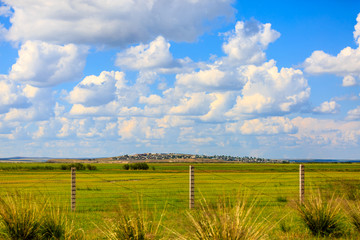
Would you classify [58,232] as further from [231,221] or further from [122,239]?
[231,221]

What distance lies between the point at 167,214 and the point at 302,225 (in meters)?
4.83

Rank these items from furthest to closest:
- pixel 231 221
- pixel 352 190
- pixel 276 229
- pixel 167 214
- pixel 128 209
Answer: pixel 352 190
pixel 167 214
pixel 276 229
pixel 128 209
pixel 231 221

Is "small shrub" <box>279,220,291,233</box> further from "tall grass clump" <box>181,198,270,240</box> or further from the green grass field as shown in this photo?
"tall grass clump" <box>181,198,270,240</box>

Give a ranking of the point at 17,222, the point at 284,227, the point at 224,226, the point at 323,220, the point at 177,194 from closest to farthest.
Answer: the point at 224,226, the point at 17,222, the point at 323,220, the point at 284,227, the point at 177,194

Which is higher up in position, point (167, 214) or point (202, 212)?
point (202, 212)

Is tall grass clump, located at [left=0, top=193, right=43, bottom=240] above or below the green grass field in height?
above

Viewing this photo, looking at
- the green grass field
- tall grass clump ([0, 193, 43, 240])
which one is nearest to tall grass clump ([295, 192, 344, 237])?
the green grass field

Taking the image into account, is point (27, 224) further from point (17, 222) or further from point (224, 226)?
point (224, 226)

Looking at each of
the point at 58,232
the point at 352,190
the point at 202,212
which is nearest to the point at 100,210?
the point at 58,232

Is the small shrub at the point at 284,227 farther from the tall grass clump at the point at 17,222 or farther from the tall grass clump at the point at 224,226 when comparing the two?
the tall grass clump at the point at 17,222

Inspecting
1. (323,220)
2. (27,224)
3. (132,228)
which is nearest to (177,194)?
(323,220)

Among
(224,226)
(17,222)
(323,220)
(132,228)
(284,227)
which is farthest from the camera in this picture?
(284,227)

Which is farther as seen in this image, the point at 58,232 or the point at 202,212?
the point at 58,232

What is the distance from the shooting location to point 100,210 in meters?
15.3
